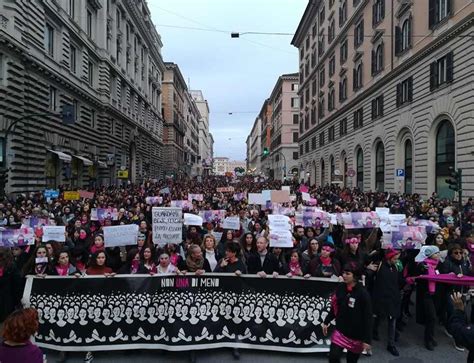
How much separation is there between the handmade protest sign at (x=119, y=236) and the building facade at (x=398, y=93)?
728 inches

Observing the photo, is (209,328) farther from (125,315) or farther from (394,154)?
(394,154)

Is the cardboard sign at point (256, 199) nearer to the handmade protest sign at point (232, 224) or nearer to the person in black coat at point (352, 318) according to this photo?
the handmade protest sign at point (232, 224)

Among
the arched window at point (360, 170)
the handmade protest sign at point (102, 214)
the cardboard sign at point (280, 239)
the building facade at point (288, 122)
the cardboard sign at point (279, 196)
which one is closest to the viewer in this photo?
the cardboard sign at point (280, 239)

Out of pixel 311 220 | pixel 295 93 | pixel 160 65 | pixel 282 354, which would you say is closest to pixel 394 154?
pixel 311 220

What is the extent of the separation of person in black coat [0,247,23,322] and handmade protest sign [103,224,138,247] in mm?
1569

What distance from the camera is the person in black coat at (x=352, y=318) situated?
466cm

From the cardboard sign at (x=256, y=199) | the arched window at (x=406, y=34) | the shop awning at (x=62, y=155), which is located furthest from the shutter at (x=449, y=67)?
the shop awning at (x=62, y=155)

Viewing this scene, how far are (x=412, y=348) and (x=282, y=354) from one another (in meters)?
2.00

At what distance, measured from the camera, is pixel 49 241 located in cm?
782

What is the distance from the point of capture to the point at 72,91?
32.4 metres

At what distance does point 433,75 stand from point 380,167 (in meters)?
11.3

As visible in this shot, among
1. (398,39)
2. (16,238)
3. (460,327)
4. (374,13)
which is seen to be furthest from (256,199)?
(374,13)

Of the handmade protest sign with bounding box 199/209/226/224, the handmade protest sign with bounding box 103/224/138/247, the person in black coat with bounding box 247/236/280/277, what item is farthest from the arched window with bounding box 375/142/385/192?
the handmade protest sign with bounding box 103/224/138/247

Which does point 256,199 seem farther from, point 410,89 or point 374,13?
point 374,13
